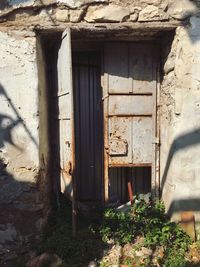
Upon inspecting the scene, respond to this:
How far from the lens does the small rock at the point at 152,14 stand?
3.74 meters

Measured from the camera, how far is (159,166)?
4.45m

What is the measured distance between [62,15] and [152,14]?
99 cm

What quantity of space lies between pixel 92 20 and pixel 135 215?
236cm

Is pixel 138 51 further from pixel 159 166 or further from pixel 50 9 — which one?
pixel 159 166

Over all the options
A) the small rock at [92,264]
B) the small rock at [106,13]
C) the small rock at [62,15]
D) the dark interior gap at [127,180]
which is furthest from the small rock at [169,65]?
the small rock at [92,264]

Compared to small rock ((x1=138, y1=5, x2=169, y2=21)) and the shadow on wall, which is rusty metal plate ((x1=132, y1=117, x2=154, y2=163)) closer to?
the shadow on wall

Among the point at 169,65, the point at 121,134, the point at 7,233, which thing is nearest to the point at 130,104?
the point at 121,134

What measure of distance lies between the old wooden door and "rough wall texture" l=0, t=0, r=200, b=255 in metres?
0.51

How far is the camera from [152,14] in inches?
147

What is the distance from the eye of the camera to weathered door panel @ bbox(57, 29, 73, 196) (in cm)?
363

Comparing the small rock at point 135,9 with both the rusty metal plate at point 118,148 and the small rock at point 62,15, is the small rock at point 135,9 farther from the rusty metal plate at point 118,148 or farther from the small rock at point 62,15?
the rusty metal plate at point 118,148

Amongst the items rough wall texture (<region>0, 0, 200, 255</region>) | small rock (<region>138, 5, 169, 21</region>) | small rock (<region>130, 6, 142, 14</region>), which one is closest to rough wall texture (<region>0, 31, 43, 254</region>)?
rough wall texture (<region>0, 0, 200, 255</region>)

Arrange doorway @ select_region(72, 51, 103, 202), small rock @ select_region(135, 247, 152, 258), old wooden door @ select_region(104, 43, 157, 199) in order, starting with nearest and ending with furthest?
small rock @ select_region(135, 247, 152, 258)
old wooden door @ select_region(104, 43, 157, 199)
doorway @ select_region(72, 51, 103, 202)

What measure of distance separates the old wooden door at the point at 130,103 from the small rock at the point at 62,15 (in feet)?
2.51
